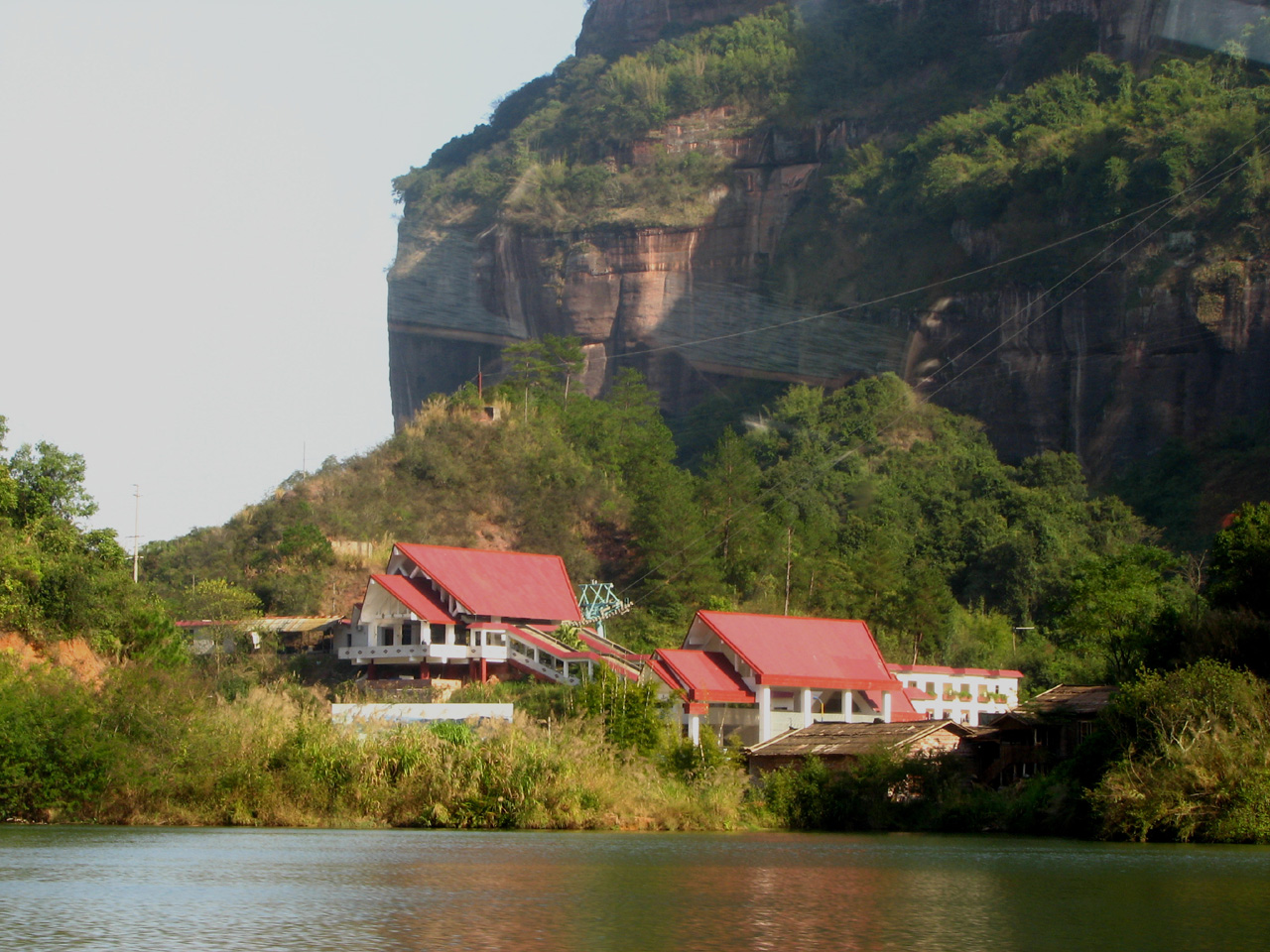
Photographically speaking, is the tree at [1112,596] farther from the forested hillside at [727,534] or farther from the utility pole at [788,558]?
the utility pole at [788,558]

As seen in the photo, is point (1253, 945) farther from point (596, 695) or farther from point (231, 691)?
point (231, 691)

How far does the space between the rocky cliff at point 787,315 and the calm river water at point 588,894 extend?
58491 millimetres

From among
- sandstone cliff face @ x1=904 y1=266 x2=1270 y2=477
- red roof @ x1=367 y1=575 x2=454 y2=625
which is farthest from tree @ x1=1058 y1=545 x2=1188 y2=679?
sandstone cliff face @ x1=904 y1=266 x2=1270 y2=477

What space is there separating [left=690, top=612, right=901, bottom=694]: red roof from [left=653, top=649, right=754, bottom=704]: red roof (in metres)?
0.73

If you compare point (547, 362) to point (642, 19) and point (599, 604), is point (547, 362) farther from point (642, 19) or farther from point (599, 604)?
point (642, 19)

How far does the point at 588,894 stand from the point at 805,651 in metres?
31.1

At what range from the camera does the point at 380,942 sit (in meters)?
13.7

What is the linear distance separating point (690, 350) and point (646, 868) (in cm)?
9083

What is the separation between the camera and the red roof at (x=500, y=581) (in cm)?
5075

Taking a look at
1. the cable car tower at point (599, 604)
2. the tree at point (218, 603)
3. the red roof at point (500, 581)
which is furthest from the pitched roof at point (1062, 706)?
the tree at point (218, 603)

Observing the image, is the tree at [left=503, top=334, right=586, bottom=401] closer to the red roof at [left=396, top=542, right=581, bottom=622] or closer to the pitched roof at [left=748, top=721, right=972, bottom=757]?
the red roof at [left=396, top=542, right=581, bottom=622]

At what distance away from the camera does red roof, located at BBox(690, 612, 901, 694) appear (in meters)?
46.8

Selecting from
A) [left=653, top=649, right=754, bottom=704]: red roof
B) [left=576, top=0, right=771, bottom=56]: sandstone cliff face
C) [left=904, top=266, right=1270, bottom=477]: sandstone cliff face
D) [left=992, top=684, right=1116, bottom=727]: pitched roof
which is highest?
[left=576, top=0, right=771, bottom=56]: sandstone cliff face

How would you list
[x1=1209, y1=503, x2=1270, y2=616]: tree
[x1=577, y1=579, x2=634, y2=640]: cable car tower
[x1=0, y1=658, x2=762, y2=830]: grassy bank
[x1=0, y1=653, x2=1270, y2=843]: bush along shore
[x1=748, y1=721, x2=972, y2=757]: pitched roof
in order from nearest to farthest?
[x1=0, y1=658, x2=762, y2=830]: grassy bank
[x1=0, y1=653, x2=1270, y2=843]: bush along shore
[x1=1209, y1=503, x2=1270, y2=616]: tree
[x1=748, y1=721, x2=972, y2=757]: pitched roof
[x1=577, y1=579, x2=634, y2=640]: cable car tower
